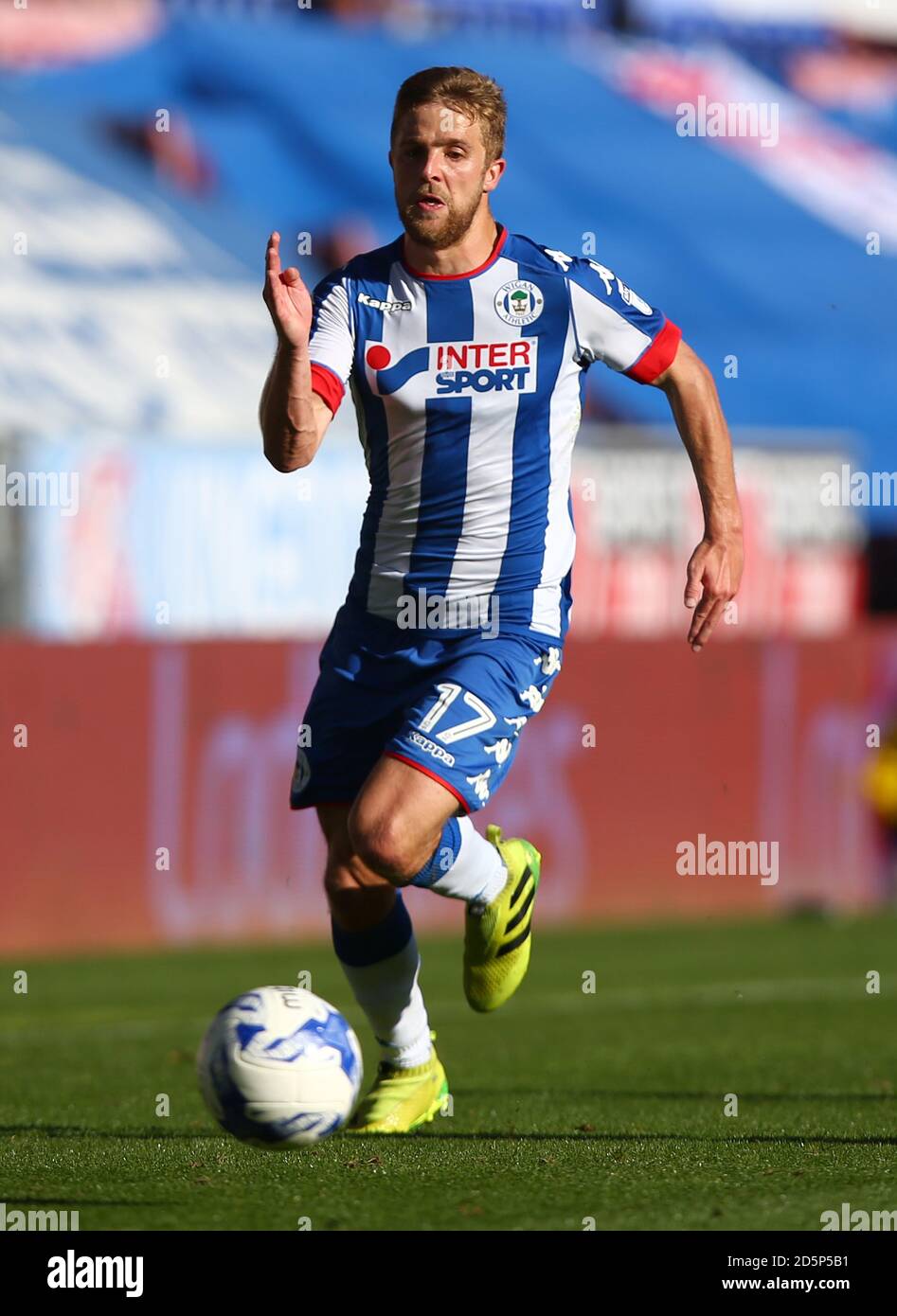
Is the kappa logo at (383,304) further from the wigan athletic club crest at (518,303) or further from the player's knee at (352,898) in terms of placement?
the player's knee at (352,898)

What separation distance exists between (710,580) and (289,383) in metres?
1.16

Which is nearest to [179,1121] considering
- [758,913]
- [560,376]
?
[560,376]

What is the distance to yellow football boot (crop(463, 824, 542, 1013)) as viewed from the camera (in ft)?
20.9

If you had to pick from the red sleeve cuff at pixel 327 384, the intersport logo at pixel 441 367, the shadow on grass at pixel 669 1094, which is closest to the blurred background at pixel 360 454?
the shadow on grass at pixel 669 1094

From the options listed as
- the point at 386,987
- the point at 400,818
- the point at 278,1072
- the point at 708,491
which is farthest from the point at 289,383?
the point at 386,987

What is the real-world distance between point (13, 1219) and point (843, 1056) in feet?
13.8

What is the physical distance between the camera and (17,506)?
53.3ft

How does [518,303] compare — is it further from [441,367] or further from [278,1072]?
[278,1072]

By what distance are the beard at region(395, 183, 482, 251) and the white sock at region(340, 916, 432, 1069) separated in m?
1.82

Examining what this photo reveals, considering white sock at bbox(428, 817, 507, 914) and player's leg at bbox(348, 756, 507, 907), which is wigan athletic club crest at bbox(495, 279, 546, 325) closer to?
player's leg at bbox(348, 756, 507, 907)

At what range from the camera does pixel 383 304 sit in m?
6.12

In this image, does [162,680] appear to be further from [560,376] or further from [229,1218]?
[229,1218]

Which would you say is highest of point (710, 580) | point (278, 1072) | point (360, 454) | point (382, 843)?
point (360, 454)
